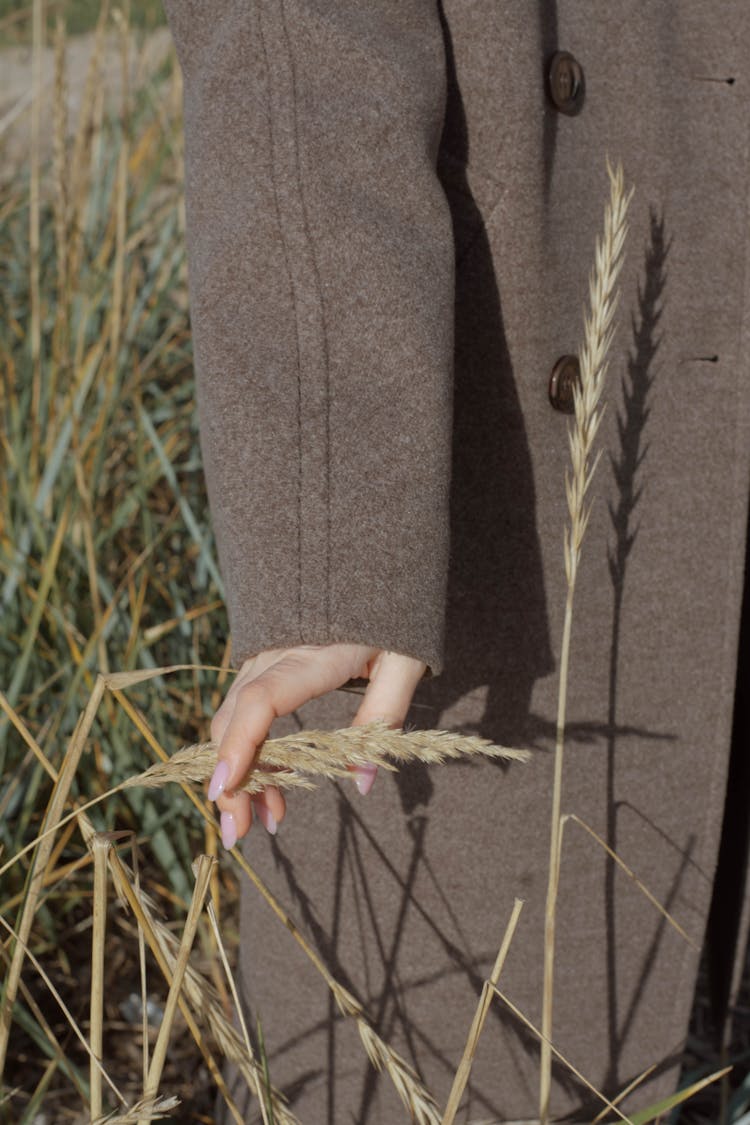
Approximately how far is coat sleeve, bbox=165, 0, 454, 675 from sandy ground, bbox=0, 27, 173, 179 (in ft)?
2.18

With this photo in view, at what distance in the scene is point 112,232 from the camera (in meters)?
1.83

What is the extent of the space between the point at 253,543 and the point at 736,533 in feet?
1.54

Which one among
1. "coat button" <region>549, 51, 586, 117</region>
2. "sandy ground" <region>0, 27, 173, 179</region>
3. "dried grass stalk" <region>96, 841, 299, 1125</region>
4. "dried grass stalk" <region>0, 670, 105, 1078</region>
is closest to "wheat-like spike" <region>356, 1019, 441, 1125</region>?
"dried grass stalk" <region>96, 841, 299, 1125</region>

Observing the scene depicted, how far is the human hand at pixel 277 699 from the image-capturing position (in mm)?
611

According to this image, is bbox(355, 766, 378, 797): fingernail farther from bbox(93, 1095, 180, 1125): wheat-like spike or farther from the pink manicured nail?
bbox(93, 1095, 180, 1125): wheat-like spike

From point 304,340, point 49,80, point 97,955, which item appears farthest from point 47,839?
point 49,80

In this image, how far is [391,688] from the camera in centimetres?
72

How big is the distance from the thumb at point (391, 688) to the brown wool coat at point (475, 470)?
18mm

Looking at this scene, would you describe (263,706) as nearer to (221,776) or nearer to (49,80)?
(221,776)

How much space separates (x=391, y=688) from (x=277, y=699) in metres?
0.10

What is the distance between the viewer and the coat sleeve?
725 millimetres

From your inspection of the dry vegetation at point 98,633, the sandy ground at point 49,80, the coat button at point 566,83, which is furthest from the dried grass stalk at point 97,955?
the sandy ground at point 49,80

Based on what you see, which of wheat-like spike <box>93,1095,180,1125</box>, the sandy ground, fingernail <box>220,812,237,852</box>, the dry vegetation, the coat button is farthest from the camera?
the sandy ground

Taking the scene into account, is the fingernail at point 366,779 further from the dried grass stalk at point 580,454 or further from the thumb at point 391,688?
the dried grass stalk at point 580,454
